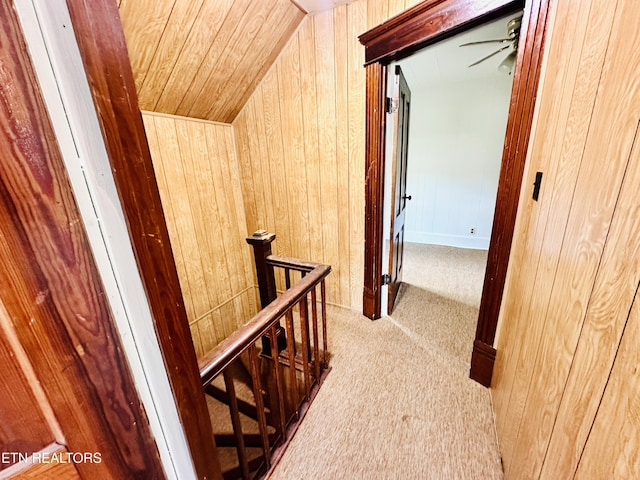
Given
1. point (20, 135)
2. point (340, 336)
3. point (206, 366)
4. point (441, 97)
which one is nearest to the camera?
point (20, 135)

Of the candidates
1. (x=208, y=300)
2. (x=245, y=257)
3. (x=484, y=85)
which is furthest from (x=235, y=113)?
(x=484, y=85)

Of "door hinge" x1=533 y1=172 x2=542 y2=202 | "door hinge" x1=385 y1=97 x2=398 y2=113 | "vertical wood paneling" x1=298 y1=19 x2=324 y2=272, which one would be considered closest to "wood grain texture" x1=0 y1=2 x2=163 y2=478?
"door hinge" x1=533 y1=172 x2=542 y2=202

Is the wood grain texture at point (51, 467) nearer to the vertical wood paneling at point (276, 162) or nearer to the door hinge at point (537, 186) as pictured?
the door hinge at point (537, 186)

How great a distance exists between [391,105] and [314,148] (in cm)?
69

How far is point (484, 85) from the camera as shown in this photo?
3348 millimetres

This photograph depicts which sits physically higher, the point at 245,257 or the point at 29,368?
the point at 29,368

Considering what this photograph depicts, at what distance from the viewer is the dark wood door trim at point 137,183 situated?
1.25ft

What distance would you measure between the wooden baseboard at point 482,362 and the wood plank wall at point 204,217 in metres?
2.34

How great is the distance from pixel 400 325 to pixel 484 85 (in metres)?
3.36

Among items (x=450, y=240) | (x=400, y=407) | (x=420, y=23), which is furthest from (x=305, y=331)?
(x=450, y=240)

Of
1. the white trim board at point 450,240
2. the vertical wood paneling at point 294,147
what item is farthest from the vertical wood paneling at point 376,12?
the white trim board at point 450,240

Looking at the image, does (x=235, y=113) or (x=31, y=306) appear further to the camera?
(x=235, y=113)

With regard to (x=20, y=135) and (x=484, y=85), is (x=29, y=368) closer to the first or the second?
(x=20, y=135)

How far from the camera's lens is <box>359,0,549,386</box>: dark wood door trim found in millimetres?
1133
